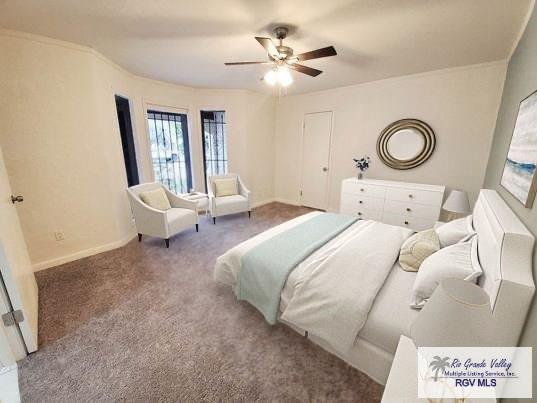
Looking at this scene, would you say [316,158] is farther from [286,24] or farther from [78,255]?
[78,255]

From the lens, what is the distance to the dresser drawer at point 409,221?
3074 mm

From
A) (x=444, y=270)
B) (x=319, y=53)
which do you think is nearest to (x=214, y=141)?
(x=319, y=53)

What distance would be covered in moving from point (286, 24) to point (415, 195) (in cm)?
264

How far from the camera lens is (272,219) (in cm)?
418

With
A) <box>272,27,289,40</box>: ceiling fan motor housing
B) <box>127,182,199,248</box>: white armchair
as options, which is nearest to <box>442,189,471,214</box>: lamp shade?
<box>272,27,289,40</box>: ceiling fan motor housing

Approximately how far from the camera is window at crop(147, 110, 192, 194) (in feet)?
12.9

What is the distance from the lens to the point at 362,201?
141 inches

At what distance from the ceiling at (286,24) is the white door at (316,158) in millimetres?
1491

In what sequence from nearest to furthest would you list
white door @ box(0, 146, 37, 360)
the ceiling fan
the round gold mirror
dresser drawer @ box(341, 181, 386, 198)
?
white door @ box(0, 146, 37, 360) < the ceiling fan < the round gold mirror < dresser drawer @ box(341, 181, 386, 198)

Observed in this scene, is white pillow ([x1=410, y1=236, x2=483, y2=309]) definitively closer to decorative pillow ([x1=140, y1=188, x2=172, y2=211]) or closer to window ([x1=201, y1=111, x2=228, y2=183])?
decorative pillow ([x1=140, y1=188, x2=172, y2=211])

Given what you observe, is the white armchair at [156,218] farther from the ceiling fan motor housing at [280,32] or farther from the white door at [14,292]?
the ceiling fan motor housing at [280,32]

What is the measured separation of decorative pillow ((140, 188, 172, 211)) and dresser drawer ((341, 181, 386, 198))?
9.38 ft

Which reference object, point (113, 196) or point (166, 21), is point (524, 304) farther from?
point (113, 196)

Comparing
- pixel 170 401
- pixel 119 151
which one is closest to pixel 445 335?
pixel 170 401
